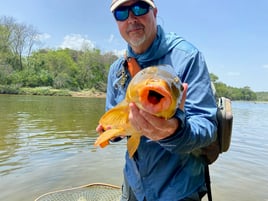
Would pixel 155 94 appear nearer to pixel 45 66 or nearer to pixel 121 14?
pixel 121 14

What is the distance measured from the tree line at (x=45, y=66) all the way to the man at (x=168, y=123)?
169 ft

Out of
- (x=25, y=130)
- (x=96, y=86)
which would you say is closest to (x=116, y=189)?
(x=25, y=130)

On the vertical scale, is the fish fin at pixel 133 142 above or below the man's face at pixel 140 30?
below

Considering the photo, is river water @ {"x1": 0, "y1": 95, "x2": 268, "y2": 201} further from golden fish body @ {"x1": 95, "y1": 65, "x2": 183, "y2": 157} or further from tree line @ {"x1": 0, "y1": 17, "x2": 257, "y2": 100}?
tree line @ {"x1": 0, "y1": 17, "x2": 257, "y2": 100}

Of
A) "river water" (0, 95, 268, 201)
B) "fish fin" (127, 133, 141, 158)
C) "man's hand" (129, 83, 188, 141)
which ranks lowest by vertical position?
"river water" (0, 95, 268, 201)

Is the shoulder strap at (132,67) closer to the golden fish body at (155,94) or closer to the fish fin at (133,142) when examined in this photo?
the fish fin at (133,142)

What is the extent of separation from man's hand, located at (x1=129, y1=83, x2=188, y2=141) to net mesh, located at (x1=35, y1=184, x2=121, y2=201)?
3.54 meters

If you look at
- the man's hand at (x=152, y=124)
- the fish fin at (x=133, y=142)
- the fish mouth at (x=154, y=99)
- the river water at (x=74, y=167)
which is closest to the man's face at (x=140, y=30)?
the fish fin at (x=133, y=142)

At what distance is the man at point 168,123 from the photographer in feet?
5.24

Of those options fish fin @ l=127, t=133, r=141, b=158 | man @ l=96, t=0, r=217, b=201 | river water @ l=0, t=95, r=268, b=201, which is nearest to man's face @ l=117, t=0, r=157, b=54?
man @ l=96, t=0, r=217, b=201

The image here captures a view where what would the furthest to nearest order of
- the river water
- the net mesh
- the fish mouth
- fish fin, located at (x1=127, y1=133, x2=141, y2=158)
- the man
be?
the river water, the net mesh, fish fin, located at (x1=127, y1=133, x2=141, y2=158), the man, the fish mouth

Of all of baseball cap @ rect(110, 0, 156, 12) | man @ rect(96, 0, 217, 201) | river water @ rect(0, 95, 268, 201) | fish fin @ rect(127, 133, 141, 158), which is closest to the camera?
man @ rect(96, 0, 217, 201)

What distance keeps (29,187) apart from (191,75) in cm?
563

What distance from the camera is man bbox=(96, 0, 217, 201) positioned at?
1.60 meters
